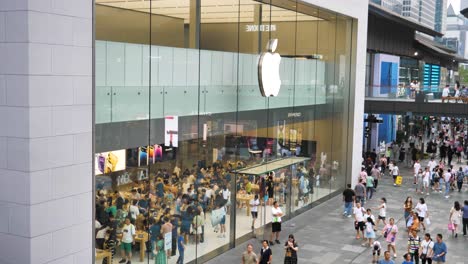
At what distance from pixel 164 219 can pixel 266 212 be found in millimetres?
5619

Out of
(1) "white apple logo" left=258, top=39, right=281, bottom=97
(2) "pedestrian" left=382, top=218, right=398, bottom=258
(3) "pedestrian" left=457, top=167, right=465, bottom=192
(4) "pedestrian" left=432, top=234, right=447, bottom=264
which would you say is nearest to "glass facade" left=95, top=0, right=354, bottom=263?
(1) "white apple logo" left=258, top=39, right=281, bottom=97

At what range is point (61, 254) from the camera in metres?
11.2

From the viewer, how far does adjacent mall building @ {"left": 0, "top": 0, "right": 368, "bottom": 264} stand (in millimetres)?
10602

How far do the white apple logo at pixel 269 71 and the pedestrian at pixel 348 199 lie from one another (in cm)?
510

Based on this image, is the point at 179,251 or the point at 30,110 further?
the point at 179,251

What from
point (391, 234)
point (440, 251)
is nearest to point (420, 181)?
point (391, 234)

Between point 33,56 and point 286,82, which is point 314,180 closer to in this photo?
point 286,82

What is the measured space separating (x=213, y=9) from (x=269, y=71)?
350 centimetres

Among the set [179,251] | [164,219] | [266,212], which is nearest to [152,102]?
[164,219]

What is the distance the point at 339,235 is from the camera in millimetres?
19938

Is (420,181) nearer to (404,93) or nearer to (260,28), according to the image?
(404,93)

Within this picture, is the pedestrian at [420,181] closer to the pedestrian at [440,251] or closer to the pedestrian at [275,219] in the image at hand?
the pedestrian at [275,219]

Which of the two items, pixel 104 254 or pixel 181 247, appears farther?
pixel 181 247

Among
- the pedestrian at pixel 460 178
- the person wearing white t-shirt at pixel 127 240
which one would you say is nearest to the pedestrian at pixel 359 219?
→ the person wearing white t-shirt at pixel 127 240
